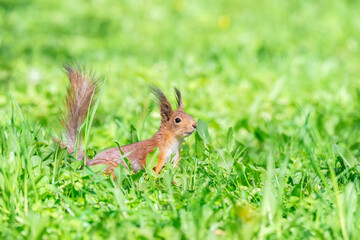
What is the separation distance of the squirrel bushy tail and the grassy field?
5.5 inches

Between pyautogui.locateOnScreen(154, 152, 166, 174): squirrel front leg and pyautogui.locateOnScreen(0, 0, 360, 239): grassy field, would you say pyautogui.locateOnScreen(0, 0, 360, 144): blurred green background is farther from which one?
pyautogui.locateOnScreen(154, 152, 166, 174): squirrel front leg

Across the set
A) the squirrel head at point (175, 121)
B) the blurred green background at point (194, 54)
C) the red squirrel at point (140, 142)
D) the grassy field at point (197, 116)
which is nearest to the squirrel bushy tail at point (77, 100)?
the red squirrel at point (140, 142)

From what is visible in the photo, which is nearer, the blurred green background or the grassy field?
the grassy field

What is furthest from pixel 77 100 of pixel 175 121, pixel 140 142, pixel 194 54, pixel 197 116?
pixel 194 54

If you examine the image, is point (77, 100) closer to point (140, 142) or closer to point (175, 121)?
point (140, 142)

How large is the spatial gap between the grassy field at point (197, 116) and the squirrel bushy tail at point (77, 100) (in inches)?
5.5

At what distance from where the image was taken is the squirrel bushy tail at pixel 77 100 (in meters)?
3.19

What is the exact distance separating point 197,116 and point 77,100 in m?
1.51

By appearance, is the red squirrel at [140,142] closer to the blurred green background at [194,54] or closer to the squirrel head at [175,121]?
the squirrel head at [175,121]

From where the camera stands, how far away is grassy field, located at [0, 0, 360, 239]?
233cm

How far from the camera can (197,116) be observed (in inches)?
178

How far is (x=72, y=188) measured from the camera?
8.43 ft

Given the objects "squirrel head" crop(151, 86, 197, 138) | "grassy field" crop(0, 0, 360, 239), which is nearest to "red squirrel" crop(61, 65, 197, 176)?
"squirrel head" crop(151, 86, 197, 138)

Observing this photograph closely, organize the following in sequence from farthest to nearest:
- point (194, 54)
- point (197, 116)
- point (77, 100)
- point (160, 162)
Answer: point (194, 54) → point (197, 116) → point (77, 100) → point (160, 162)
